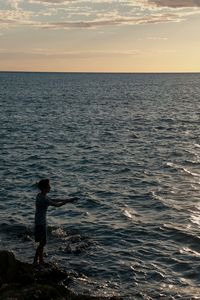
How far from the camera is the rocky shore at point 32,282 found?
12793mm

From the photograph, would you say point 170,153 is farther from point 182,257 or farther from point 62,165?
point 182,257

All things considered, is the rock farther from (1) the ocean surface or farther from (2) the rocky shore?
(1) the ocean surface

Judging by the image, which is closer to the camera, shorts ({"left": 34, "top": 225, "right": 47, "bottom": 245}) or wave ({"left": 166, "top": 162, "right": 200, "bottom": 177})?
shorts ({"left": 34, "top": 225, "right": 47, "bottom": 245})

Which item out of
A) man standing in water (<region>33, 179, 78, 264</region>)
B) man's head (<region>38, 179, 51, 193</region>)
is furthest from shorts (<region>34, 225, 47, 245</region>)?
man's head (<region>38, 179, 51, 193</region>)

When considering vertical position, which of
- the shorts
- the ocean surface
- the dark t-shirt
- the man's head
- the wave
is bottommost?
the ocean surface

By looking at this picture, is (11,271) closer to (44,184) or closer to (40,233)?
(40,233)

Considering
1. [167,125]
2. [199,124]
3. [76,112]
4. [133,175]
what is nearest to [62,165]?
[133,175]

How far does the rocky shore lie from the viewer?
12.8 metres

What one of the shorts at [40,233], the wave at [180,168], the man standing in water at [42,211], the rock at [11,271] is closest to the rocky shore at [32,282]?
the rock at [11,271]

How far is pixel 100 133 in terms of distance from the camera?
175 feet

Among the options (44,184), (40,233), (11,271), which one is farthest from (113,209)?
(11,271)

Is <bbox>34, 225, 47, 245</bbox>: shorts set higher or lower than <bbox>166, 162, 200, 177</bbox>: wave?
higher

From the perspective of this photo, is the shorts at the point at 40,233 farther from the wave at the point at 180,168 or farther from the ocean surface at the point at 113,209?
the wave at the point at 180,168

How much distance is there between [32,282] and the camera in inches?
563
